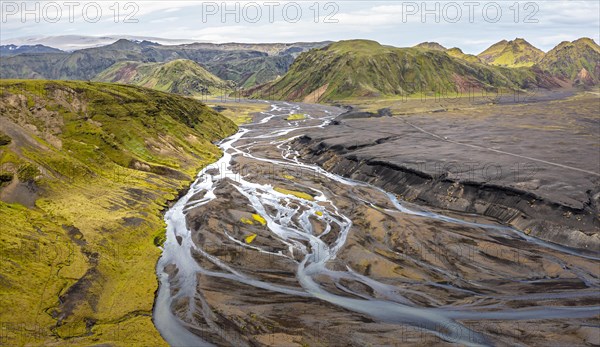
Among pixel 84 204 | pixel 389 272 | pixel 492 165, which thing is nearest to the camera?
pixel 389 272

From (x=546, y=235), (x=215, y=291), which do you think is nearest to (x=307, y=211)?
(x=215, y=291)

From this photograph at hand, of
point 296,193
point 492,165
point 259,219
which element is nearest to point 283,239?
point 259,219

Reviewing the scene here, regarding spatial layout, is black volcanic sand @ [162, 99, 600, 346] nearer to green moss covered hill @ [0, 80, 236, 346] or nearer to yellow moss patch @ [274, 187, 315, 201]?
yellow moss patch @ [274, 187, 315, 201]

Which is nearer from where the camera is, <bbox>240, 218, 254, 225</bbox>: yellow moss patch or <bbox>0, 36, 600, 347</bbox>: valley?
<bbox>0, 36, 600, 347</bbox>: valley

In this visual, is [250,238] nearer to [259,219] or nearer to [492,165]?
[259,219]

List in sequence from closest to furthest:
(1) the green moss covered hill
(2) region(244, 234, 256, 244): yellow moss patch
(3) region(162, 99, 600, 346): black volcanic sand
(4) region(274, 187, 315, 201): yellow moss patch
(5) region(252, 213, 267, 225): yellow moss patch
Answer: (3) region(162, 99, 600, 346): black volcanic sand
(1) the green moss covered hill
(2) region(244, 234, 256, 244): yellow moss patch
(5) region(252, 213, 267, 225): yellow moss patch
(4) region(274, 187, 315, 201): yellow moss patch

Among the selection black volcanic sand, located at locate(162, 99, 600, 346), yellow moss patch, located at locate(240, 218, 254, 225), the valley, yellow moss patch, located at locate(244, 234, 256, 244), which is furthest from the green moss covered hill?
yellow moss patch, located at locate(240, 218, 254, 225)

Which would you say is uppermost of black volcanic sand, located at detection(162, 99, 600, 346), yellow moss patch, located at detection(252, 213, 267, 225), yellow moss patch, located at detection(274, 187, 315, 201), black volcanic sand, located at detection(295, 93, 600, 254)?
black volcanic sand, located at detection(295, 93, 600, 254)
